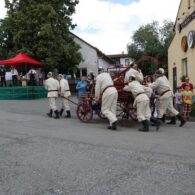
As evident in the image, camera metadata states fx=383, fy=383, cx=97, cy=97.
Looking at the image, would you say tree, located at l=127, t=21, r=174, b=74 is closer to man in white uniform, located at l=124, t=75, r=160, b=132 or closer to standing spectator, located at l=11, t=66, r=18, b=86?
standing spectator, located at l=11, t=66, r=18, b=86

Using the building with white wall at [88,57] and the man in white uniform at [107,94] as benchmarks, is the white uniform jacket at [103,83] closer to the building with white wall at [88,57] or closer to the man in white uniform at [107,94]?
the man in white uniform at [107,94]

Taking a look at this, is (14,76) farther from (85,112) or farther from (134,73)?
(134,73)

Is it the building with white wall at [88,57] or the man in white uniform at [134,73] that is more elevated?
the building with white wall at [88,57]

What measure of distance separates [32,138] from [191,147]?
3.97 m

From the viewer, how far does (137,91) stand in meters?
11.5

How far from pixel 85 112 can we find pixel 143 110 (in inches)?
106

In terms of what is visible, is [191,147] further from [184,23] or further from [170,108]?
[184,23]

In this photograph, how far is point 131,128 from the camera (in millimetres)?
11812

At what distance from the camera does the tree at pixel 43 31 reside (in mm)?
33000

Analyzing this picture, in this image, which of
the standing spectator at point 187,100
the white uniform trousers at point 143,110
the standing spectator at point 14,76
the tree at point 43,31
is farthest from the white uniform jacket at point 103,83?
the tree at point 43,31

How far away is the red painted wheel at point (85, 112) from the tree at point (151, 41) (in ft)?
124

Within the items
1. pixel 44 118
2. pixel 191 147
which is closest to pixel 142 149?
pixel 191 147

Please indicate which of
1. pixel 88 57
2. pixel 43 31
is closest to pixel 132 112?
pixel 43 31

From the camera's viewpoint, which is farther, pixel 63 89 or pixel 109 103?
pixel 63 89
